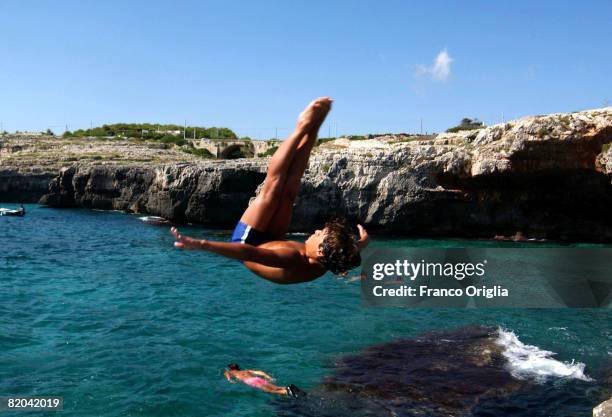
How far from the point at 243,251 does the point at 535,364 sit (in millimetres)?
11355

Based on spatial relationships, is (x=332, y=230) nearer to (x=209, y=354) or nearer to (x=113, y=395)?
(x=113, y=395)

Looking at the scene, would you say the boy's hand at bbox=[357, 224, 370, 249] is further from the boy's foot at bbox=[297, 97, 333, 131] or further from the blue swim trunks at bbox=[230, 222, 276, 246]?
the boy's foot at bbox=[297, 97, 333, 131]

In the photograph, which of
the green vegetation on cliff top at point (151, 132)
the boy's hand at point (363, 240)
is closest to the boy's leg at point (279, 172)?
the boy's hand at point (363, 240)

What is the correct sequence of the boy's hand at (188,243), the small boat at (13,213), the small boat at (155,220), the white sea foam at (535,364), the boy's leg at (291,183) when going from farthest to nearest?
the small boat at (13,213)
the small boat at (155,220)
the white sea foam at (535,364)
the boy's leg at (291,183)
the boy's hand at (188,243)

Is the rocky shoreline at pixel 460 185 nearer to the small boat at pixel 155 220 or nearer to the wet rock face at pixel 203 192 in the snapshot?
the wet rock face at pixel 203 192

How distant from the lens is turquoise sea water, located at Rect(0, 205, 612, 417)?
1081 centimetres

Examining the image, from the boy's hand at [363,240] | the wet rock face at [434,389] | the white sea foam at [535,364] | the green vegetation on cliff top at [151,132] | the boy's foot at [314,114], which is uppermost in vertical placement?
the green vegetation on cliff top at [151,132]

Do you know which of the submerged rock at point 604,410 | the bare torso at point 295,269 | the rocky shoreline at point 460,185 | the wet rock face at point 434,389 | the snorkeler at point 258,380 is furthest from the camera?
the rocky shoreline at point 460,185

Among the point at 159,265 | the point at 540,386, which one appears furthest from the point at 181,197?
the point at 540,386

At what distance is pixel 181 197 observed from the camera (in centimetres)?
4331

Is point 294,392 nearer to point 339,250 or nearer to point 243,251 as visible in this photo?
point 339,250

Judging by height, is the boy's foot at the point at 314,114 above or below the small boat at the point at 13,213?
above

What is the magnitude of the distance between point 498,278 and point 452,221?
13.0 meters

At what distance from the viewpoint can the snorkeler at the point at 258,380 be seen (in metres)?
11.0
